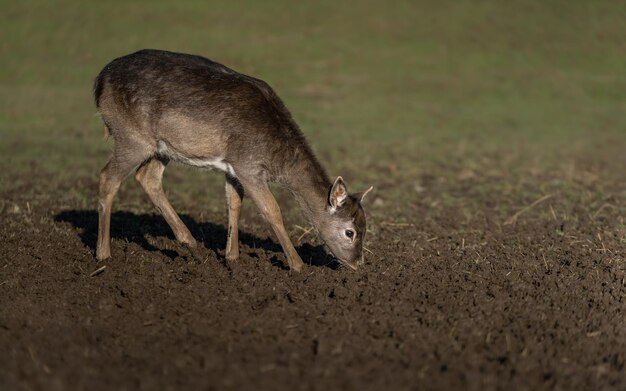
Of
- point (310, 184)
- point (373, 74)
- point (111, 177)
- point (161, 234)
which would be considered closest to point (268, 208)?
point (310, 184)

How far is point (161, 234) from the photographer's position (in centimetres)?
991

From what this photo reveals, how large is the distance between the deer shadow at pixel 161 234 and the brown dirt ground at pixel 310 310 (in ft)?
0.13

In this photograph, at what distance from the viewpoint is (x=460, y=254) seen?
30.3ft

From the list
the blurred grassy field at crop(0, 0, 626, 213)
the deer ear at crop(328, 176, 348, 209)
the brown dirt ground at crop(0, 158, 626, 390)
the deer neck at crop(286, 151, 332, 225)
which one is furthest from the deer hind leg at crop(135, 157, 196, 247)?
the blurred grassy field at crop(0, 0, 626, 213)

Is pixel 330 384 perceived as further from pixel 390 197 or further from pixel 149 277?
pixel 390 197

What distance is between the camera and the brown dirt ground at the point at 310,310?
580cm

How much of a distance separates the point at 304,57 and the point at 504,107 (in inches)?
274

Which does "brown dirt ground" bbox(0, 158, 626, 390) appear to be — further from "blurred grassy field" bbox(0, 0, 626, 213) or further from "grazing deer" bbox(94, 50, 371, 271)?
"blurred grassy field" bbox(0, 0, 626, 213)

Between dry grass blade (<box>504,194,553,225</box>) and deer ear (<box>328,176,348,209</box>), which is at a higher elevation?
deer ear (<box>328,176,348,209</box>)

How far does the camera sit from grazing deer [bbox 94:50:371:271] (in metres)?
8.48

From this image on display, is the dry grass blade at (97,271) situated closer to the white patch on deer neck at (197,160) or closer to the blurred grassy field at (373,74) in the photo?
the white patch on deer neck at (197,160)

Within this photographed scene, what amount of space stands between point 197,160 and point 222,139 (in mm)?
381

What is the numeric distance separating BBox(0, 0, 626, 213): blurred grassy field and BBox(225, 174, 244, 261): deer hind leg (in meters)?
4.23

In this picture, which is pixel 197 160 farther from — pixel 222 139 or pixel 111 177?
pixel 111 177
